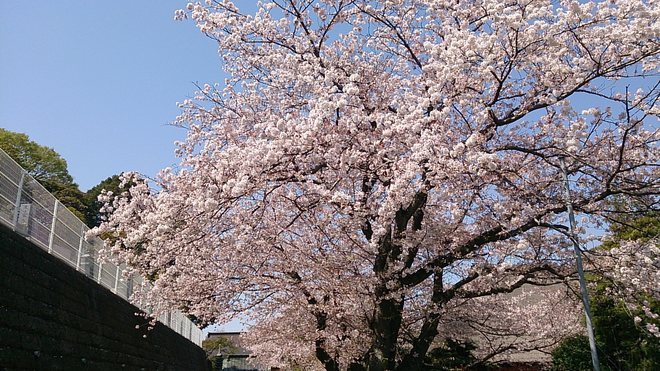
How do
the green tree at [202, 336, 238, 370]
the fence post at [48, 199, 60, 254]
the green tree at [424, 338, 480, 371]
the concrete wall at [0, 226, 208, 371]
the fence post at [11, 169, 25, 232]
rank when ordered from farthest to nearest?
the green tree at [202, 336, 238, 370] → the green tree at [424, 338, 480, 371] → the fence post at [48, 199, 60, 254] → the fence post at [11, 169, 25, 232] → the concrete wall at [0, 226, 208, 371]

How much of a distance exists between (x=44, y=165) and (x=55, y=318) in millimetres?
34506

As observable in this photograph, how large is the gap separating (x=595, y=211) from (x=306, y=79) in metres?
4.86

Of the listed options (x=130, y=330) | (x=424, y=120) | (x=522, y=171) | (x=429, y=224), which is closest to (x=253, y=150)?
(x=424, y=120)

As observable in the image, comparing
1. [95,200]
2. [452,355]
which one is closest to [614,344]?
[452,355]

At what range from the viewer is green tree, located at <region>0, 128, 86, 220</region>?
36.0 metres

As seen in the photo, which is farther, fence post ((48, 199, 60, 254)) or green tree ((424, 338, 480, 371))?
green tree ((424, 338, 480, 371))

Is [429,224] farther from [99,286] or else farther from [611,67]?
[99,286]

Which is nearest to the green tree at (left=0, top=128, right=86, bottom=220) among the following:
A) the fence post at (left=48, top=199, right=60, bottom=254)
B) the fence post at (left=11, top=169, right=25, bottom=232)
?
the fence post at (left=48, top=199, right=60, bottom=254)

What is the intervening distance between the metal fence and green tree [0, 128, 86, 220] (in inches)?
1010

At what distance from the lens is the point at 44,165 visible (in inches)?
1533

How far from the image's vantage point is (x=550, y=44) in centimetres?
730

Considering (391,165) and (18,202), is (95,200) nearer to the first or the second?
(18,202)

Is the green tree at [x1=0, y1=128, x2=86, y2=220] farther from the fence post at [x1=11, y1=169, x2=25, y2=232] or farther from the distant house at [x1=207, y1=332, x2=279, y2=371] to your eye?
the fence post at [x1=11, y1=169, x2=25, y2=232]

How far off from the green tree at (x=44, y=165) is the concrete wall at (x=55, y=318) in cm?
2584
